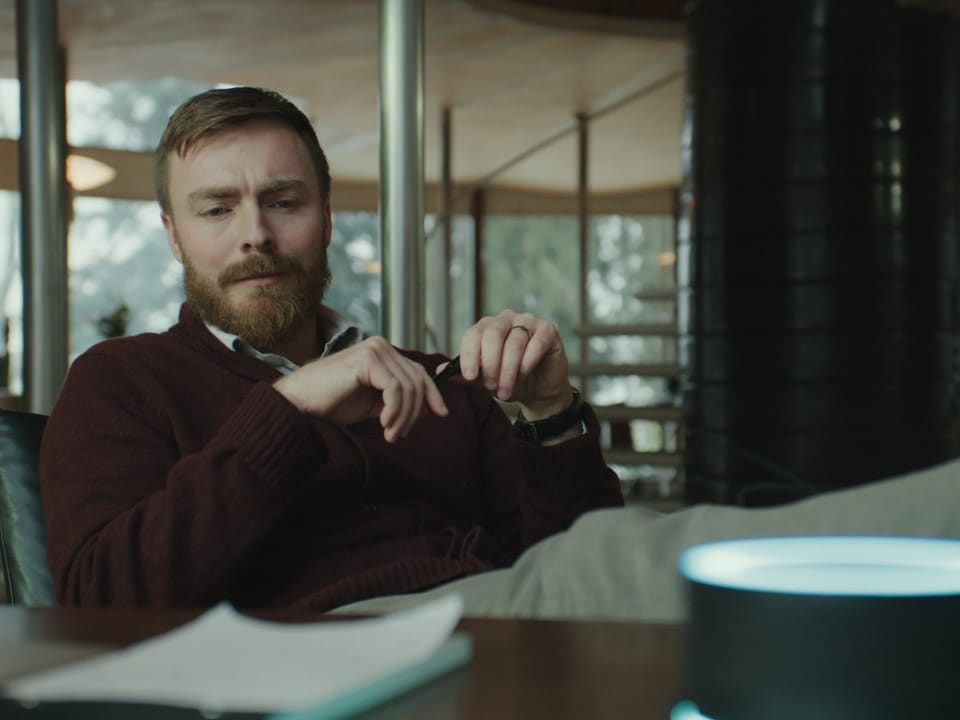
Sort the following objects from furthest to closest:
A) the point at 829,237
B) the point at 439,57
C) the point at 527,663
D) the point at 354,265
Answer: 1. the point at 354,265
2. the point at 439,57
3. the point at 829,237
4. the point at 527,663

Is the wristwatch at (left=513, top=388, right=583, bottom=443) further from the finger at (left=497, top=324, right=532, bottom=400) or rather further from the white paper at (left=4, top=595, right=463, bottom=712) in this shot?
the white paper at (left=4, top=595, right=463, bottom=712)

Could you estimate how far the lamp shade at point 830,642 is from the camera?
1.30 feet

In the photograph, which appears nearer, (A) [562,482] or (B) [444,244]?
(A) [562,482]

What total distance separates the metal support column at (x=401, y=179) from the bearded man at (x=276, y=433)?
1.76 m

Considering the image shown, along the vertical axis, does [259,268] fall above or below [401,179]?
below

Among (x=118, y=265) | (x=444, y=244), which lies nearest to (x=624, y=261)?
(x=444, y=244)

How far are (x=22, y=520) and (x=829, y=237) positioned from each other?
3.13 meters

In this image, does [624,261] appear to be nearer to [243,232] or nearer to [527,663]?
[243,232]

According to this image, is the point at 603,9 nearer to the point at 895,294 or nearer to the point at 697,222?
the point at 697,222

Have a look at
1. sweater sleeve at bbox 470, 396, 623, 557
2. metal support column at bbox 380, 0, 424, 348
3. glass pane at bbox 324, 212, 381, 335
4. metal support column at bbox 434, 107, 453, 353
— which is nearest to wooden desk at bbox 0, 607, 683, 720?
sweater sleeve at bbox 470, 396, 623, 557

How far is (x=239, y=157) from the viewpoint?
1.80m

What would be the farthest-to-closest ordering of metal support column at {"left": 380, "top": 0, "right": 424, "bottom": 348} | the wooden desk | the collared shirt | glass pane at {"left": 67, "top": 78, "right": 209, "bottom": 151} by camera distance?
1. glass pane at {"left": 67, "top": 78, "right": 209, "bottom": 151}
2. metal support column at {"left": 380, "top": 0, "right": 424, "bottom": 348}
3. the collared shirt
4. the wooden desk

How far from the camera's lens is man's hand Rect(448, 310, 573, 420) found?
4.54ft

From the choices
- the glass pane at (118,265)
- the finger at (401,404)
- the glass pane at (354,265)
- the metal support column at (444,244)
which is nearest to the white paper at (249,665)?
the finger at (401,404)
